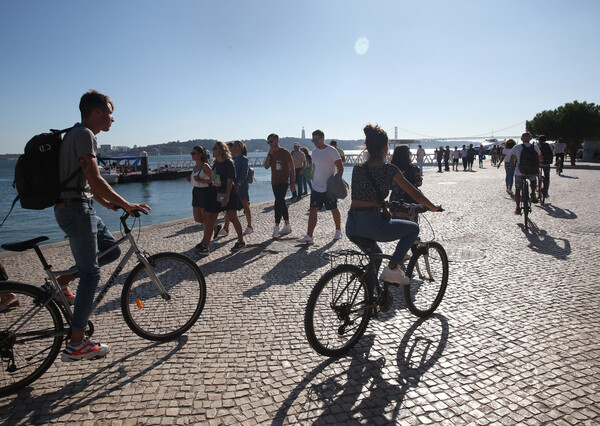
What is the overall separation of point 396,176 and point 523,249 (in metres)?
4.14

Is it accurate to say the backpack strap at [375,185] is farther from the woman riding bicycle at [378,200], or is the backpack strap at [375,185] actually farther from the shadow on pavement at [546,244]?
the shadow on pavement at [546,244]

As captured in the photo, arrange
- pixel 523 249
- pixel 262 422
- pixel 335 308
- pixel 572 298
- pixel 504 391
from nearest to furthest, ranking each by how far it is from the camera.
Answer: pixel 262 422, pixel 504 391, pixel 335 308, pixel 572 298, pixel 523 249

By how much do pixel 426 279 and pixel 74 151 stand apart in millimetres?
3154

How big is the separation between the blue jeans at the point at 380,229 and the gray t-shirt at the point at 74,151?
196 cm

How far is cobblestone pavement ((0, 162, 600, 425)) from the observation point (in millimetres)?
2543

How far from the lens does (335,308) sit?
323 cm

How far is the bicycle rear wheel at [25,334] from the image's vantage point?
2787 mm

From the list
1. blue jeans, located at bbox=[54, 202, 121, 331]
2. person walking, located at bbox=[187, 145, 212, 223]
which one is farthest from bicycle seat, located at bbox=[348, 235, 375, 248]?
person walking, located at bbox=[187, 145, 212, 223]

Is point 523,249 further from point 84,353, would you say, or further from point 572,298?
point 84,353

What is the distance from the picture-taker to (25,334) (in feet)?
9.37

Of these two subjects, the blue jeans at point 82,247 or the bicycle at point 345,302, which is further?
the bicycle at point 345,302

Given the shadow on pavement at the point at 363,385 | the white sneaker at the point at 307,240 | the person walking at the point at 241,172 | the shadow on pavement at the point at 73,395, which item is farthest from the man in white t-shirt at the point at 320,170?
the shadow on pavement at the point at 73,395

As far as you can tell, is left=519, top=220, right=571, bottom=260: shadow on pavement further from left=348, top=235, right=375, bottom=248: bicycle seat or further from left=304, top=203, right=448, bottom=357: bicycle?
left=348, top=235, right=375, bottom=248: bicycle seat

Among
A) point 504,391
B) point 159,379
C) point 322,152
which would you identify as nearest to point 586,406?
point 504,391
